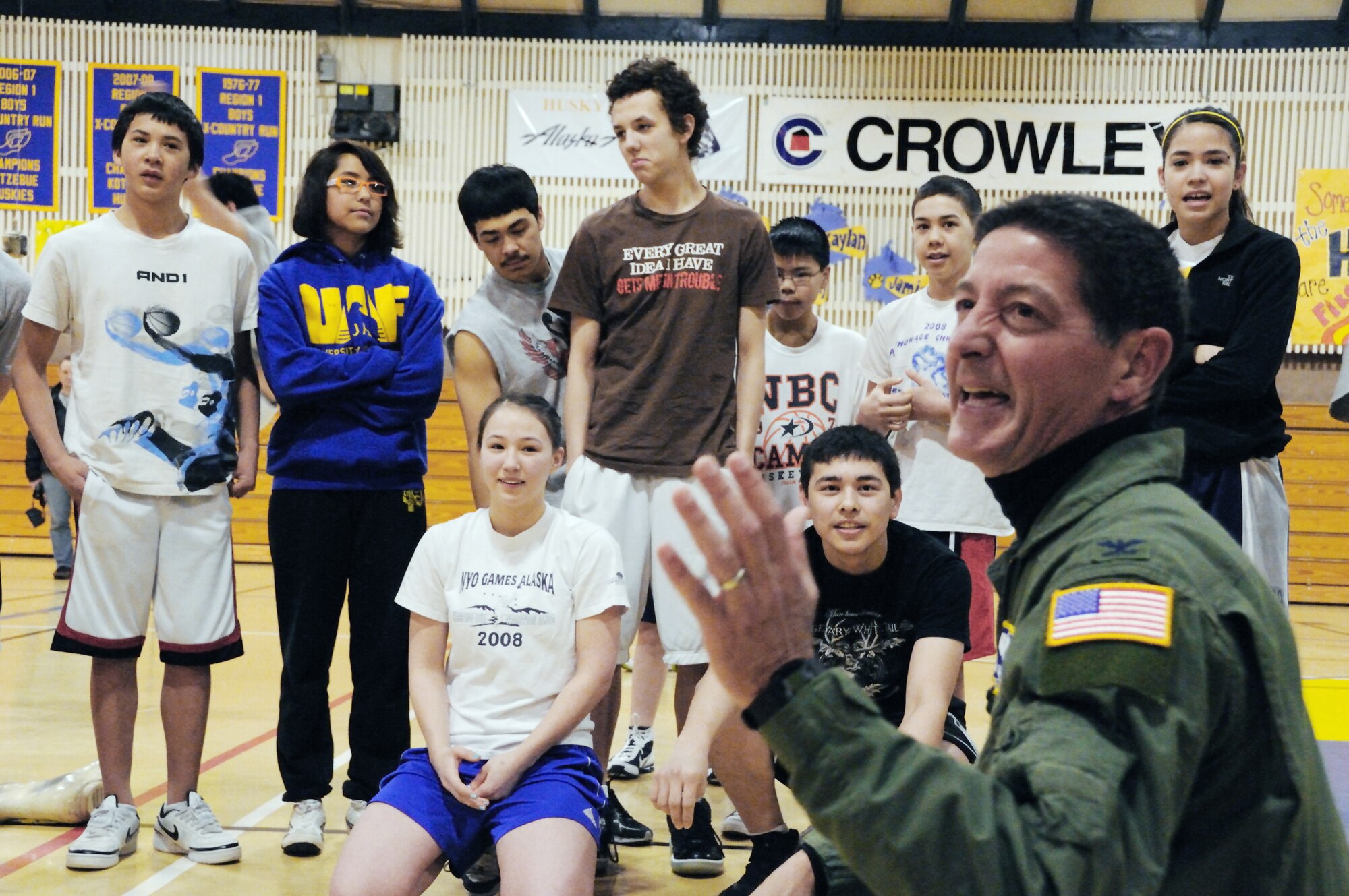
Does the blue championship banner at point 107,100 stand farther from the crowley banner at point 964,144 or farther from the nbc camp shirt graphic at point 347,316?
the nbc camp shirt graphic at point 347,316

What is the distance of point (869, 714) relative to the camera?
103 cm

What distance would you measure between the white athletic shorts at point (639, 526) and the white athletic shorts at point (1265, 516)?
1320 millimetres

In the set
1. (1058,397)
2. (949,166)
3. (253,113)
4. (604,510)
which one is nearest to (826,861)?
(1058,397)

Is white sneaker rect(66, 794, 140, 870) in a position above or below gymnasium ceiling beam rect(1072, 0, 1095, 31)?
below

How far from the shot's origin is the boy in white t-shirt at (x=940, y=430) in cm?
377

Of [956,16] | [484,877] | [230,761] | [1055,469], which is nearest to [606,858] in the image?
[484,877]

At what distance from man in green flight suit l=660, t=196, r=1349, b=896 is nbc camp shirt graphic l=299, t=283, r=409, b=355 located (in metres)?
2.60

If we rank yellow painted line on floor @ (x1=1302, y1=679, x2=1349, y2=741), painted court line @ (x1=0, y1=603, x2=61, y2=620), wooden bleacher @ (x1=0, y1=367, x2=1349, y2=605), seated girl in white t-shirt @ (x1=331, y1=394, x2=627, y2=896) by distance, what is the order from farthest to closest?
wooden bleacher @ (x1=0, y1=367, x2=1349, y2=605)
painted court line @ (x1=0, y1=603, x2=61, y2=620)
yellow painted line on floor @ (x1=1302, y1=679, x2=1349, y2=741)
seated girl in white t-shirt @ (x1=331, y1=394, x2=627, y2=896)

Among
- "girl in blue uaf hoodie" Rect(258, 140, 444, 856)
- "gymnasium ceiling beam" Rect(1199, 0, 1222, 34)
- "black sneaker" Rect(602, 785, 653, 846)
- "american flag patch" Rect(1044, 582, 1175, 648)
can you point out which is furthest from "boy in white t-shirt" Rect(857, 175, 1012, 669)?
"gymnasium ceiling beam" Rect(1199, 0, 1222, 34)

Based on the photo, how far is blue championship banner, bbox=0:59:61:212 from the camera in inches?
410

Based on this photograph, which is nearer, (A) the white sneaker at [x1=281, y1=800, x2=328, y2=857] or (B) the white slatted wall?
(A) the white sneaker at [x1=281, y1=800, x2=328, y2=857]

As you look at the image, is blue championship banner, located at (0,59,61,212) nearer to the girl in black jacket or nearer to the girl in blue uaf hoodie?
the girl in blue uaf hoodie

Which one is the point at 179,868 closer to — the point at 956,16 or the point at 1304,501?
the point at 956,16

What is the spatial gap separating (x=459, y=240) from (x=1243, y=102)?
261 inches
